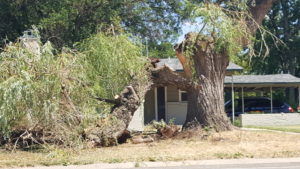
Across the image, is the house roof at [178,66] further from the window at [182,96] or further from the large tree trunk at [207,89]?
the large tree trunk at [207,89]

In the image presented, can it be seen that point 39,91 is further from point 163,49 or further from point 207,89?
point 163,49

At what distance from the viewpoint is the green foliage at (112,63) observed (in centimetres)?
1350

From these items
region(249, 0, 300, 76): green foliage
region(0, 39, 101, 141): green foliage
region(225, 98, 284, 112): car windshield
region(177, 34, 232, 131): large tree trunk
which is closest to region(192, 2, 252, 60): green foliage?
region(177, 34, 232, 131): large tree trunk

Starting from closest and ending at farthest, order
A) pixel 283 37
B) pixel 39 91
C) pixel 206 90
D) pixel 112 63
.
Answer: pixel 39 91
pixel 112 63
pixel 206 90
pixel 283 37

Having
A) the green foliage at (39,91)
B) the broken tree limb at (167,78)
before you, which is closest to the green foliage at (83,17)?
the broken tree limb at (167,78)

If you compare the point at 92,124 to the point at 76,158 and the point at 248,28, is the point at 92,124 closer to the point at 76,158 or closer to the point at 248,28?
the point at 76,158

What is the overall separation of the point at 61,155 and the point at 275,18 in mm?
30022

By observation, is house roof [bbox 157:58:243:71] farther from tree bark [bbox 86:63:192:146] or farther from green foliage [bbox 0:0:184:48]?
tree bark [bbox 86:63:192:146]

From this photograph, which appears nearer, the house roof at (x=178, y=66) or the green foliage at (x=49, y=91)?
the green foliage at (x=49, y=91)

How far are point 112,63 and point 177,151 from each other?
4022 mm

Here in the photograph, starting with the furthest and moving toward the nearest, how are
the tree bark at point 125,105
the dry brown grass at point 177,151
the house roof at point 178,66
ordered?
the house roof at point 178,66
the tree bark at point 125,105
the dry brown grass at point 177,151

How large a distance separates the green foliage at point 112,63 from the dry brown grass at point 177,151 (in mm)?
2429

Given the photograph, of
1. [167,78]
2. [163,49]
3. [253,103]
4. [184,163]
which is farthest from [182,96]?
[184,163]

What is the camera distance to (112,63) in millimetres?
13523
